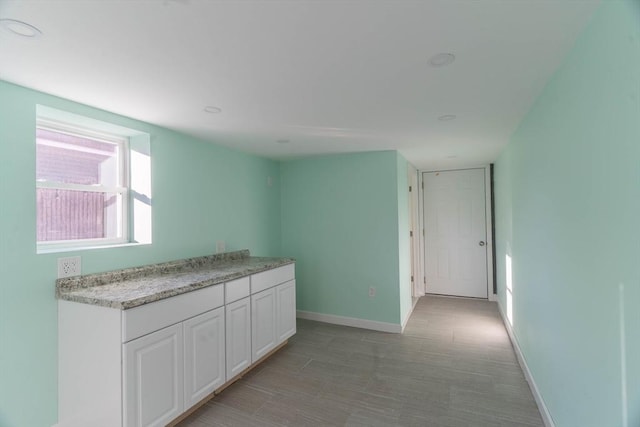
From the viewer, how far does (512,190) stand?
10.4 feet

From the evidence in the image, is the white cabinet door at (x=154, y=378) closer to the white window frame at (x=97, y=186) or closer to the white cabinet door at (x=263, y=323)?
the white cabinet door at (x=263, y=323)

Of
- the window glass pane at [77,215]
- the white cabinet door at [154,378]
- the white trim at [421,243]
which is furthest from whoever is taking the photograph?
the white trim at [421,243]

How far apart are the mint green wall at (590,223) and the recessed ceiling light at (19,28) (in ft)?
7.23

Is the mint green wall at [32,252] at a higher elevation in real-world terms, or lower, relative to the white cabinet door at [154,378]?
higher

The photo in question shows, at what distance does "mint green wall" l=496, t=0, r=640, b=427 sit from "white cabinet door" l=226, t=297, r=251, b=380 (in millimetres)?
2163

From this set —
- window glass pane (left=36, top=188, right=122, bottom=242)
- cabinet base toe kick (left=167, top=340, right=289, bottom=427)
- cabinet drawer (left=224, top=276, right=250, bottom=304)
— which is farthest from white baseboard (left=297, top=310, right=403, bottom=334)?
window glass pane (left=36, top=188, right=122, bottom=242)

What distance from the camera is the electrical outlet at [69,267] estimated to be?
194 centimetres

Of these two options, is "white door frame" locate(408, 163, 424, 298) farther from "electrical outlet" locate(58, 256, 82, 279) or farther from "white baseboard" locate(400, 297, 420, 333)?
"electrical outlet" locate(58, 256, 82, 279)

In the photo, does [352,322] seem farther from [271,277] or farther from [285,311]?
[271,277]

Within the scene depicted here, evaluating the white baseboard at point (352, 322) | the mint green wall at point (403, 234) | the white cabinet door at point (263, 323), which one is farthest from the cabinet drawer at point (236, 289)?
the mint green wall at point (403, 234)

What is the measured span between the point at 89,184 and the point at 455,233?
496 cm

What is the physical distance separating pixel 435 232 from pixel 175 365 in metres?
4.48

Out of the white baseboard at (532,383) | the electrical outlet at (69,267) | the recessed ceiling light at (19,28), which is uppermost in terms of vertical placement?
the recessed ceiling light at (19,28)

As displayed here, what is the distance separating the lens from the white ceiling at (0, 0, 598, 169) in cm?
118
